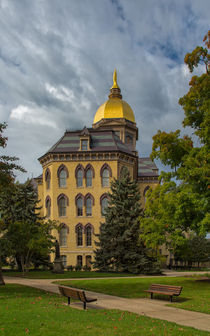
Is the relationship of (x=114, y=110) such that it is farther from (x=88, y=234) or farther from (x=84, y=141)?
(x=88, y=234)

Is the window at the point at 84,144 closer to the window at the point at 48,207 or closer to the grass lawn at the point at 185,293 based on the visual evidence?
the window at the point at 48,207

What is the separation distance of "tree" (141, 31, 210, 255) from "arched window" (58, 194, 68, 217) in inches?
972

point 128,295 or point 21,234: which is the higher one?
point 21,234

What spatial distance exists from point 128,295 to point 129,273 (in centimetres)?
1588

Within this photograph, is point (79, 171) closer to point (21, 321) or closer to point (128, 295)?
point (128, 295)

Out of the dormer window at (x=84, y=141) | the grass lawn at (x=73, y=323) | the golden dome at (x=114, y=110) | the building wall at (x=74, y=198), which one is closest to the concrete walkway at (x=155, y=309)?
the grass lawn at (x=73, y=323)

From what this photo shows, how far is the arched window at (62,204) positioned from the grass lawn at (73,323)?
3249 centimetres

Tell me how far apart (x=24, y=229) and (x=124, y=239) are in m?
9.72

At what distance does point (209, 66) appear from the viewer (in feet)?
62.3

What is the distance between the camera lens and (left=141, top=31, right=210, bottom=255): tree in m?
17.5

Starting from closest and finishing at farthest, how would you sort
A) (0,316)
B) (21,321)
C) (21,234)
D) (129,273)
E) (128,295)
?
1. (21,321)
2. (0,316)
3. (128,295)
4. (21,234)
5. (129,273)

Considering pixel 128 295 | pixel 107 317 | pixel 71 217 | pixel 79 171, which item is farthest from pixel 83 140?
pixel 107 317

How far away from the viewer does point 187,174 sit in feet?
60.4

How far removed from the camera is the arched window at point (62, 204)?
1738 inches
